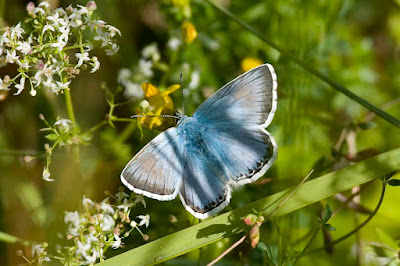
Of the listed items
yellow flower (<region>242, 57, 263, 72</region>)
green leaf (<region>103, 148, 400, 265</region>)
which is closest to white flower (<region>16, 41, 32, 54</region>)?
green leaf (<region>103, 148, 400, 265</region>)

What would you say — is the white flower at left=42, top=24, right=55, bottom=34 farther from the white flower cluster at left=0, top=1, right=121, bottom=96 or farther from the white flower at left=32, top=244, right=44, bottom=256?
the white flower at left=32, top=244, right=44, bottom=256

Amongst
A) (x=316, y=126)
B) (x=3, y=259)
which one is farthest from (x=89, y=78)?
(x=316, y=126)

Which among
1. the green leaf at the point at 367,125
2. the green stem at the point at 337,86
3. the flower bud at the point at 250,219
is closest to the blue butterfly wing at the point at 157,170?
the flower bud at the point at 250,219

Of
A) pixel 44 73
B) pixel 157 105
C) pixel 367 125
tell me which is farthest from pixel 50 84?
pixel 367 125

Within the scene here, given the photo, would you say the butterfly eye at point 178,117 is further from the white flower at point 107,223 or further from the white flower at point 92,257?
the white flower at point 92,257

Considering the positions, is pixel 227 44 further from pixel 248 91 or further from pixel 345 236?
pixel 345 236
